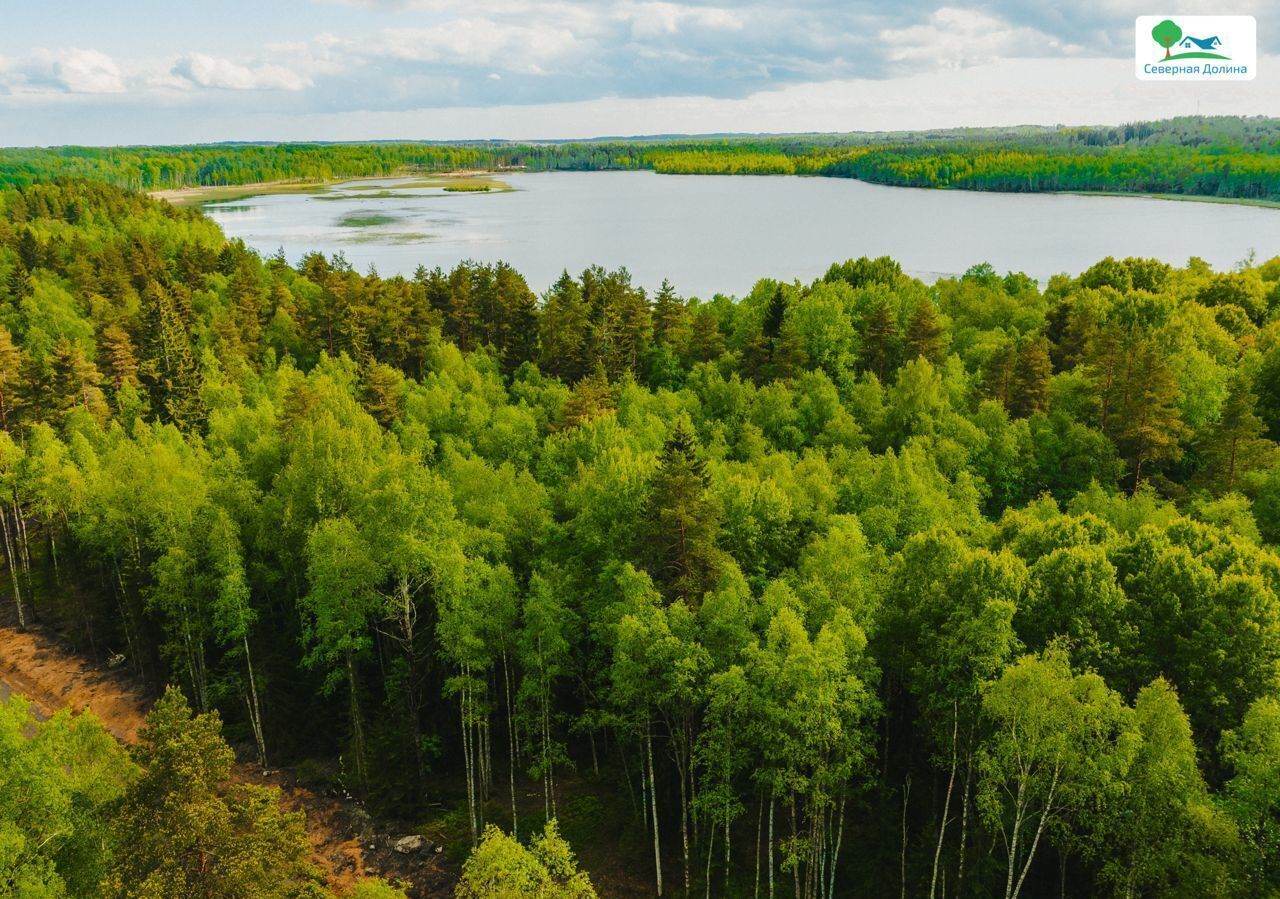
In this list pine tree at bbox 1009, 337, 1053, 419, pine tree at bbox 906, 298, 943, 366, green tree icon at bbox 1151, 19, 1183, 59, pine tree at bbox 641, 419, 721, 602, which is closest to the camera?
pine tree at bbox 641, 419, 721, 602

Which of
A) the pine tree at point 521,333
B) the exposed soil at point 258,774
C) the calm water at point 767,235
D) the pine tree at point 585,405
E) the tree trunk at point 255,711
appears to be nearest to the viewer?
the exposed soil at point 258,774

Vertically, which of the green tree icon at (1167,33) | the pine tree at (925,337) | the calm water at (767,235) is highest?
the green tree icon at (1167,33)

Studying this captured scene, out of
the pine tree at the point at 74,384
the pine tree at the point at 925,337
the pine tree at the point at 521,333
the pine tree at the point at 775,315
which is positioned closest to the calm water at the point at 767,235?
the pine tree at the point at 521,333

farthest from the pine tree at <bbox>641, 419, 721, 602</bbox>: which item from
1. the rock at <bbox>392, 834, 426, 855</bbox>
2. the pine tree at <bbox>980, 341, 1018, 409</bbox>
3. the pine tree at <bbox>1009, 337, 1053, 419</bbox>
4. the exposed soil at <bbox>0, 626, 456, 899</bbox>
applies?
the pine tree at <bbox>980, 341, 1018, 409</bbox>

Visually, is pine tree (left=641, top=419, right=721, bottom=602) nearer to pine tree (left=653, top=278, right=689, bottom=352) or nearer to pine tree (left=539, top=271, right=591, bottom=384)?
pine tree (left=539, top=271, right=591, bottom=384)

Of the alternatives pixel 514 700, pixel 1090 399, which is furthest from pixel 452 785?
pixel 1090 399

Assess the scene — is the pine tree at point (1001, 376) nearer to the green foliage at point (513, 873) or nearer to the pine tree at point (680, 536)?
the pine tree at point (680, 536)

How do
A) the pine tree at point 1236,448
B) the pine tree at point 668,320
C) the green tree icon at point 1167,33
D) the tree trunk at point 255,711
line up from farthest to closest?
1. the green tree icon at point 1167,33
2. the pine tree at point 668,320
3. the pine tree at point 1236,448
4. the tree trunk at point 255,711
